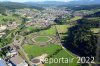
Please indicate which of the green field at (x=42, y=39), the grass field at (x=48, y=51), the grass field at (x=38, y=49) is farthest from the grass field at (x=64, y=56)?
the green field at (x=42, y=39)

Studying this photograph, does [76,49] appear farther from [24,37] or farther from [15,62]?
[24,37]

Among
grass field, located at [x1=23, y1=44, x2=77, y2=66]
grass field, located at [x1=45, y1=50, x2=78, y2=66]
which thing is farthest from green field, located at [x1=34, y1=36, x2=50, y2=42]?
grass field, located at [x1=45, y1=50, x2=78, y2=66]

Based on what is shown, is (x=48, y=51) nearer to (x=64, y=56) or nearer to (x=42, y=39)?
(x=64, y=56)

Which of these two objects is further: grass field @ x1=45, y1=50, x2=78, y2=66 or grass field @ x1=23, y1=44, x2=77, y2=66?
grass field @ x1=23, y1=44, x2=77, y2=66

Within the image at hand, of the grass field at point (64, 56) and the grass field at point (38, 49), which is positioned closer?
the grass field at point (64, 56)

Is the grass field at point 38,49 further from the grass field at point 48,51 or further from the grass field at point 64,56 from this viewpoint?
the grass field at point 64,56

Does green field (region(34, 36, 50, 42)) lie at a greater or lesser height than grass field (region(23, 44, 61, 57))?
lesser

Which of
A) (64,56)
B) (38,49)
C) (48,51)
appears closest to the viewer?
(64,56)

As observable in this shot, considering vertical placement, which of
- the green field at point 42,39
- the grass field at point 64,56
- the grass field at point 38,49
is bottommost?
the green field at point 42,39

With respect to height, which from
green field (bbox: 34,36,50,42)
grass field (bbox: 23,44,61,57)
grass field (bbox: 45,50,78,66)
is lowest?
green field (bbox: 34,36,50,42)

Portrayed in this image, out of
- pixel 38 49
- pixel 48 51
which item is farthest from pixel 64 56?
pixel 38 49

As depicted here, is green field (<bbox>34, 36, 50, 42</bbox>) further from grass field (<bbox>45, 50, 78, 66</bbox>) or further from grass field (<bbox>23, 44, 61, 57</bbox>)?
grass field (<bbox>45, 50, 78, 66</bbox>)
